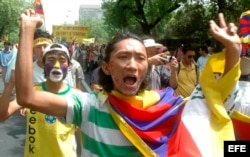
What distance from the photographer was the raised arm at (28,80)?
2.19 m

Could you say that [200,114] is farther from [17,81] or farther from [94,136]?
[17,81]

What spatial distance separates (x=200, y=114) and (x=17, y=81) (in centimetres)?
96

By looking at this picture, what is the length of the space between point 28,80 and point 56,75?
1.41m

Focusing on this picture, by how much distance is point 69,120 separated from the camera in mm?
2393

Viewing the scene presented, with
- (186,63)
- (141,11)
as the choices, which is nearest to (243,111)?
(186,63)

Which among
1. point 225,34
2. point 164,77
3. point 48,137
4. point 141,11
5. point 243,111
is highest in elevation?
point 141,11

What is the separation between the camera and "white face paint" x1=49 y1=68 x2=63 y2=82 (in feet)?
11.7

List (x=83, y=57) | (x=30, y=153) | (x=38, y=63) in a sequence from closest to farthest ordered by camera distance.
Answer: (x=30, y=153), (x=38, y=63), (x=83, y=57)

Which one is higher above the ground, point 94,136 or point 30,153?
point 94,136

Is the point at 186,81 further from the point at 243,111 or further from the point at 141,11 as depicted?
the point at 141,11

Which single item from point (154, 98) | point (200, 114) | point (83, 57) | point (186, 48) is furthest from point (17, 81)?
point (83, 57)

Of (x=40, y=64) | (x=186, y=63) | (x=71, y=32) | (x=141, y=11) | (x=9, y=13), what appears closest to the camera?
(x=40, y=64)

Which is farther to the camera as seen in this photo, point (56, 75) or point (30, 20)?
point (56, 75)

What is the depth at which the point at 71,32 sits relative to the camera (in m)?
17.8
